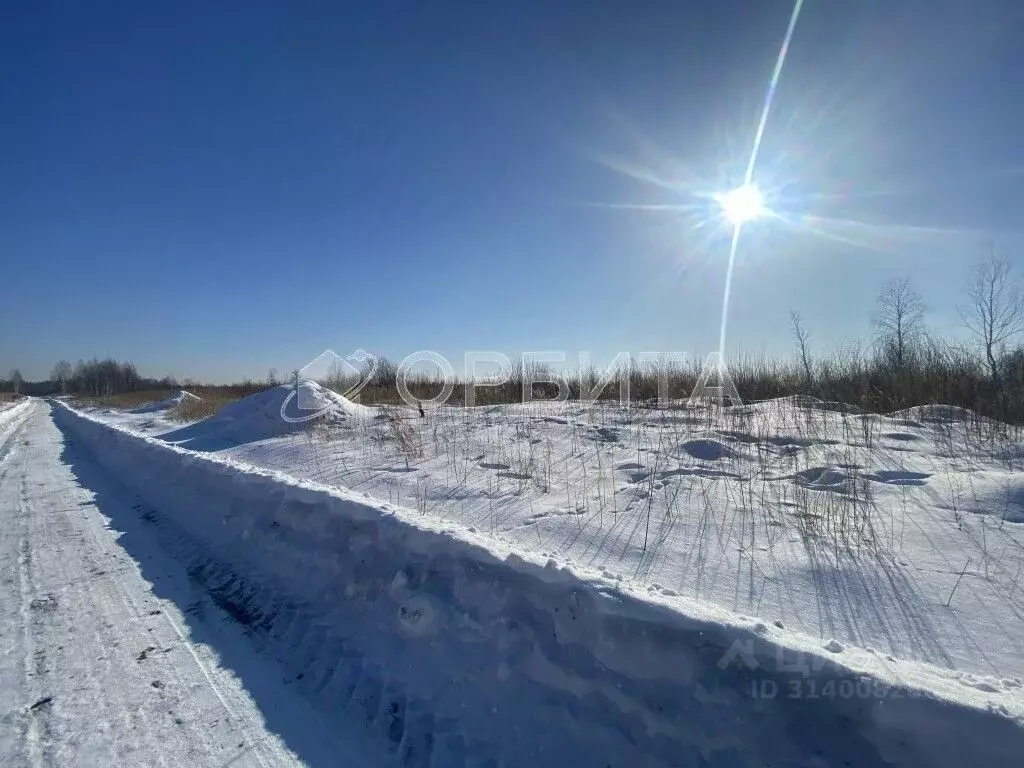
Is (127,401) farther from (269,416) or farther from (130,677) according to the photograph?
(130,677)

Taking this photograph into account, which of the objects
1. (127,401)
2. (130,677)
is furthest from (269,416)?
(127,401)

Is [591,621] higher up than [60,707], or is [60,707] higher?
[591,621]

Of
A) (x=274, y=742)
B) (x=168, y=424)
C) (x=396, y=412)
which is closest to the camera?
(x=274, y=742)

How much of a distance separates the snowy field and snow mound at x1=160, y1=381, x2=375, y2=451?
1.93 m

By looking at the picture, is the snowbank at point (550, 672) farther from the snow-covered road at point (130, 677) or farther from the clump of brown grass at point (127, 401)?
the clump of brown grass at point (127, 401)

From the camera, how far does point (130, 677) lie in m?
2.43

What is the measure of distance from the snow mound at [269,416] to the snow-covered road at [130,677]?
5.22m

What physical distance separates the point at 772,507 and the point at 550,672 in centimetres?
242

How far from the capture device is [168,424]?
49.9ft

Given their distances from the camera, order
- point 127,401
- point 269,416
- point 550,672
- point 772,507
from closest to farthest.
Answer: point 550,672 → point 772,507 → point 269,416 → point 127,401

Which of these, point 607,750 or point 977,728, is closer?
point 977,728

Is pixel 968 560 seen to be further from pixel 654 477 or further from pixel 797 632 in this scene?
pixel 654 477

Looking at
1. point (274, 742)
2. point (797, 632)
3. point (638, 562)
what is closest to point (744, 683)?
point (797, 632)

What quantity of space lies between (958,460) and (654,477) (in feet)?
9.42
